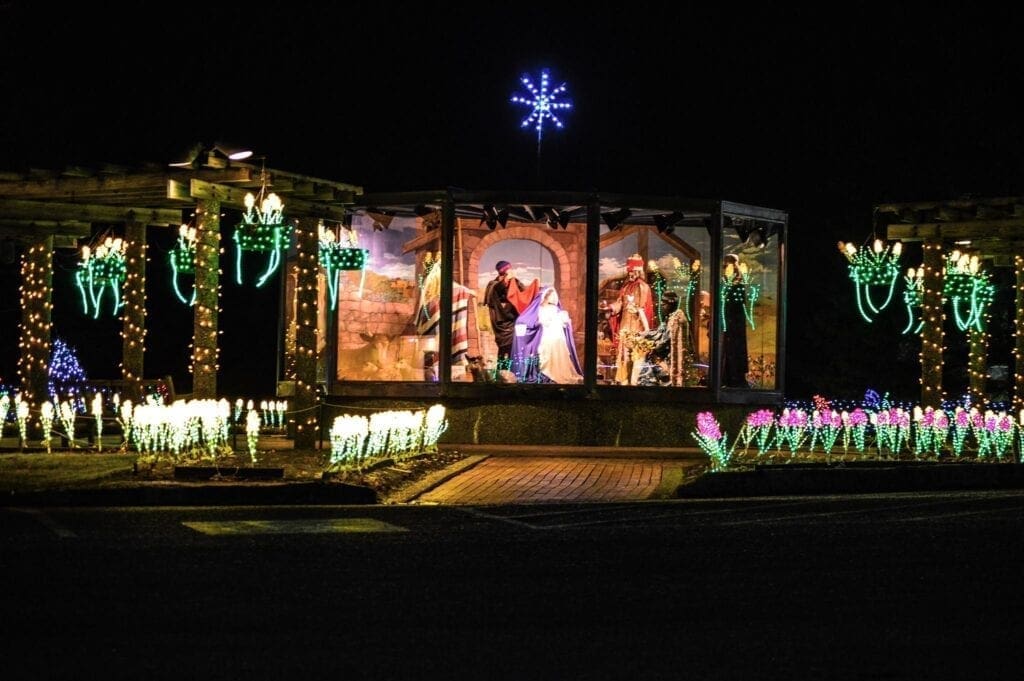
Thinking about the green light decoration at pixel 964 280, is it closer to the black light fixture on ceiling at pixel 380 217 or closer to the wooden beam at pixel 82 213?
the black light fixture on ceiling at pixel 380 217

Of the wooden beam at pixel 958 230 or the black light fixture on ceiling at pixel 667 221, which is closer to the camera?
the wooden beam at pixel 958 230

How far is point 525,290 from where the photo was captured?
2803 centimetres

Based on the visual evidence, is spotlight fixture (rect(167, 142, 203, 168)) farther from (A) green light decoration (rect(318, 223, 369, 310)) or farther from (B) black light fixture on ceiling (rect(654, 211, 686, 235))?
(B) black light fixture on ceiling (rect(654, 211, 686, 235))

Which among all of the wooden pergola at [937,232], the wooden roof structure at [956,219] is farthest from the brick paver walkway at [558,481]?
the wooden roof structure at [956,219]

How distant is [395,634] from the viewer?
8.80 m

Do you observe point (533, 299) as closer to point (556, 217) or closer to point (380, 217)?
point (556, 217)

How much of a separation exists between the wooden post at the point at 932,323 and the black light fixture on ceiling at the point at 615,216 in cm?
580

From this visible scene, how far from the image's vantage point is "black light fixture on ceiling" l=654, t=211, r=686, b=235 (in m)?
28.1

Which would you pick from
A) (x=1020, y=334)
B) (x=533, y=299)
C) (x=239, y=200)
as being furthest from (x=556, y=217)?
(x=1020, y=334)

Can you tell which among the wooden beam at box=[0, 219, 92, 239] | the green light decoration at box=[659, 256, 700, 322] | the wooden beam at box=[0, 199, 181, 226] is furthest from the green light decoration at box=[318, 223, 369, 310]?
the green light decoration at box=[659, 256, 700, 322]

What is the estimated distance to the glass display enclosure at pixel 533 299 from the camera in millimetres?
27719

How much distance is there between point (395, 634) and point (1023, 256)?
25216 millimetres

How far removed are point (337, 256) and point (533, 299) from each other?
15.4ft

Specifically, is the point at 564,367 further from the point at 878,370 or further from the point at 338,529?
the point at 878,370
